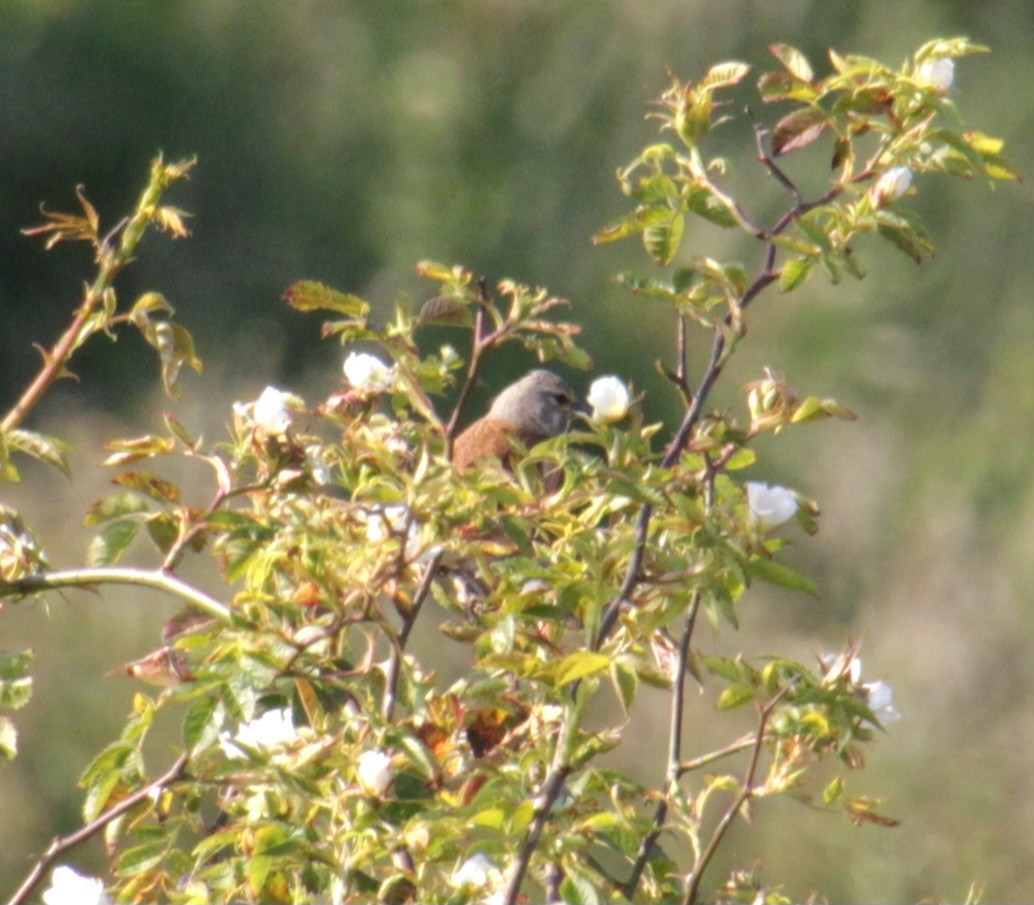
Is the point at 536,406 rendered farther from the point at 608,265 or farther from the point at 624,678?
the point at 624,678

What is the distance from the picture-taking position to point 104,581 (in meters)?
0.90

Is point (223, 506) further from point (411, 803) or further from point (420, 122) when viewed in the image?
point (420, 122)

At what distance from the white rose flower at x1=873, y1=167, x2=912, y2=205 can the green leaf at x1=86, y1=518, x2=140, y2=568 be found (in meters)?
0.46

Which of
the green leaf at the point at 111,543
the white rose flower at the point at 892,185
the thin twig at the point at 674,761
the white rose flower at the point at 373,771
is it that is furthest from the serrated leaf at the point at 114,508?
the white rose flower at the point at 892,185

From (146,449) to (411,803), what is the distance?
0.91 feet

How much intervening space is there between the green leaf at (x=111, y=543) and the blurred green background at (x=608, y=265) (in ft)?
10.4

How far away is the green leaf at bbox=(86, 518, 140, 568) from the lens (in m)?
0.92

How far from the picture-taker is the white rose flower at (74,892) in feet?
2.73

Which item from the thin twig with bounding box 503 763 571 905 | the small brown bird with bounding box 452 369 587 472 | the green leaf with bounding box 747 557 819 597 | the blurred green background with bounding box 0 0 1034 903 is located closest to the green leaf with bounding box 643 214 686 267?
the green leaf with bounding box 747 557 819 597

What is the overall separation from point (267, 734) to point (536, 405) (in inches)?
103

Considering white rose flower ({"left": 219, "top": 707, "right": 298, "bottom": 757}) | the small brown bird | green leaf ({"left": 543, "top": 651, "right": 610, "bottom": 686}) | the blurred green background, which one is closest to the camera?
green leaf ({"left": 543, "top": 651, "right": 610, "bottom": 686})

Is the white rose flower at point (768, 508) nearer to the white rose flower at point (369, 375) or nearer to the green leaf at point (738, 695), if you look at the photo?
the green leaf at point (738, 695)

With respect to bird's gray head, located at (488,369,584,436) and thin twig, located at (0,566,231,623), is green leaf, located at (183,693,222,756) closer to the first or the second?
thin twig, located at (0,566,231,623)

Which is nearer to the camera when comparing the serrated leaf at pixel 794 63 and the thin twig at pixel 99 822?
the thin twig at pixel 99 822
